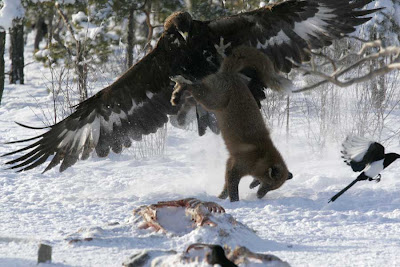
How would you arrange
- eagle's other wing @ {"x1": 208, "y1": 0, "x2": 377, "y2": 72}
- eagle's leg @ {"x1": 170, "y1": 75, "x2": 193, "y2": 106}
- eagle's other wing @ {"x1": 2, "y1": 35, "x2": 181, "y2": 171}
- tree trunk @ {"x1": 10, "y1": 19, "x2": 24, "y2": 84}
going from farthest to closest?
tree trunk @ {"x1": 10, "y1": 19, "x2": 24, "y2": 84} < eagle's other wing @ {"x1": 2, "y1": 35, "x2": 181, "y2": 171} < eagle's other wing @ {"x1": 208, "y1": 0, "x2": 377, "y2": 72} < eagle's leg @ {"x1": 170, "y1": 75, "x2": 193, "y2": 106}

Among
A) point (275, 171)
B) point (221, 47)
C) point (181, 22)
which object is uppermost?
point (181, 22)

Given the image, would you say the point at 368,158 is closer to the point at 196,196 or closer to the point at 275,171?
the point at 275,171

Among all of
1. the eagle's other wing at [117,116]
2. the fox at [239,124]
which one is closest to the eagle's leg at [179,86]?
the fox at [239,124]

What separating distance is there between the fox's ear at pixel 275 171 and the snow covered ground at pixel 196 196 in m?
0.24

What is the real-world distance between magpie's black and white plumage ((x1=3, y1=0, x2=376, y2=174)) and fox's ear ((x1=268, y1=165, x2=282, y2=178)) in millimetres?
980

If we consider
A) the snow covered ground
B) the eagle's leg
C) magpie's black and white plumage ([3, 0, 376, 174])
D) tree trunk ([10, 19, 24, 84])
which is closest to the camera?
the snow covered ground

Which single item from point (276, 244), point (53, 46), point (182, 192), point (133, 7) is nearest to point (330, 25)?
point (182, 192)

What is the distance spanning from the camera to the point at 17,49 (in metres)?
18.6

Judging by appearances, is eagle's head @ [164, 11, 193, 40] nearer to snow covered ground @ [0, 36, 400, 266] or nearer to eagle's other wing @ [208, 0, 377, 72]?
eagle's other wing @ [208, 0, 377, 72]

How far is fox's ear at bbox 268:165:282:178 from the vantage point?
5863mm

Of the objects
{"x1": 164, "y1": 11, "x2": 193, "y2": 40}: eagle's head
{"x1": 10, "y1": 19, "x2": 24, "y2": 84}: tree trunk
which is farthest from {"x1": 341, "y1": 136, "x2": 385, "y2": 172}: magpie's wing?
{"x1": 10, "y1": 19, "x2": 24, "y2": 84}: tree trunk

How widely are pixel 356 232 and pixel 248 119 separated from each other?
177cm

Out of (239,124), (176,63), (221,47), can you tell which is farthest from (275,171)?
(176,63)

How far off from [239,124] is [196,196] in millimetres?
861
